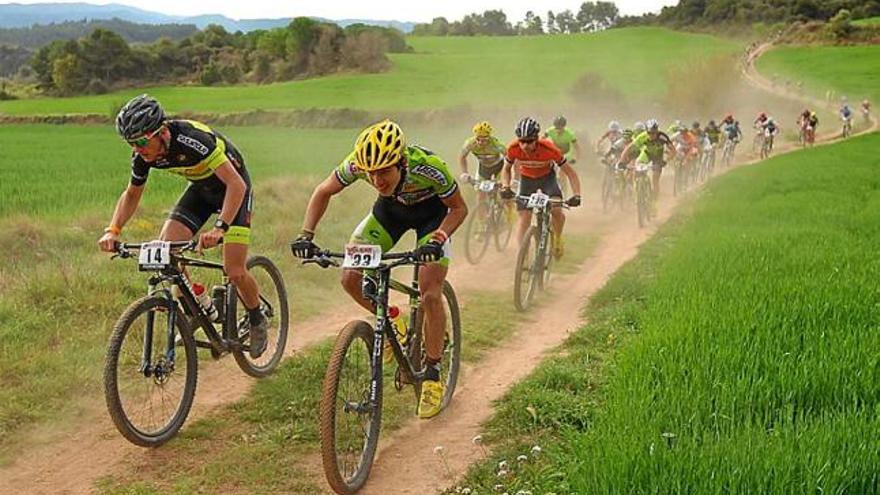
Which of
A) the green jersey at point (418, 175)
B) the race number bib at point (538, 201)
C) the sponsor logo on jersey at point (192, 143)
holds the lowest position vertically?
the race number bib at point (538, 201)

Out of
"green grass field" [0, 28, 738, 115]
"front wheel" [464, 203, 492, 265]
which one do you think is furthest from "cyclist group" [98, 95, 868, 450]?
"green grass field" [0, 28, 738, 115]

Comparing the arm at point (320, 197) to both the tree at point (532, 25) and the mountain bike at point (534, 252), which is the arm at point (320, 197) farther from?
the tree at point (532, 25)

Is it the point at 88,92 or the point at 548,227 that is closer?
the point at 548,227

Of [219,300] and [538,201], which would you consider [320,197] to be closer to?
[219,300]

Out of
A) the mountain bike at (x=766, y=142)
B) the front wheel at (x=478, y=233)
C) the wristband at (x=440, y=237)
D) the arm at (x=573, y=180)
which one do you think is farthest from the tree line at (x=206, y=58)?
the wristband at (x=440, y=237)

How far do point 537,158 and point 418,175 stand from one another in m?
4.82

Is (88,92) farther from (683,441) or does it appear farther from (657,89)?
(683,441)

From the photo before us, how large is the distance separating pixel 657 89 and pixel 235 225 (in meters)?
58.5

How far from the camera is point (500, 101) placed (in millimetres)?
49812

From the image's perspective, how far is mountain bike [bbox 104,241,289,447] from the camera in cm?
538

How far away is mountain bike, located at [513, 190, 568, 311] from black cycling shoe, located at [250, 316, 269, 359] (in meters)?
3.68

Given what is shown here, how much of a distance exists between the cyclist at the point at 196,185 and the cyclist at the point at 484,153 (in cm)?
539

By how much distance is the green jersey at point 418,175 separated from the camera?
227 inches

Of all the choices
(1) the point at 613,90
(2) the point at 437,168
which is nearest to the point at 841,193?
(2) the point at 437,168
